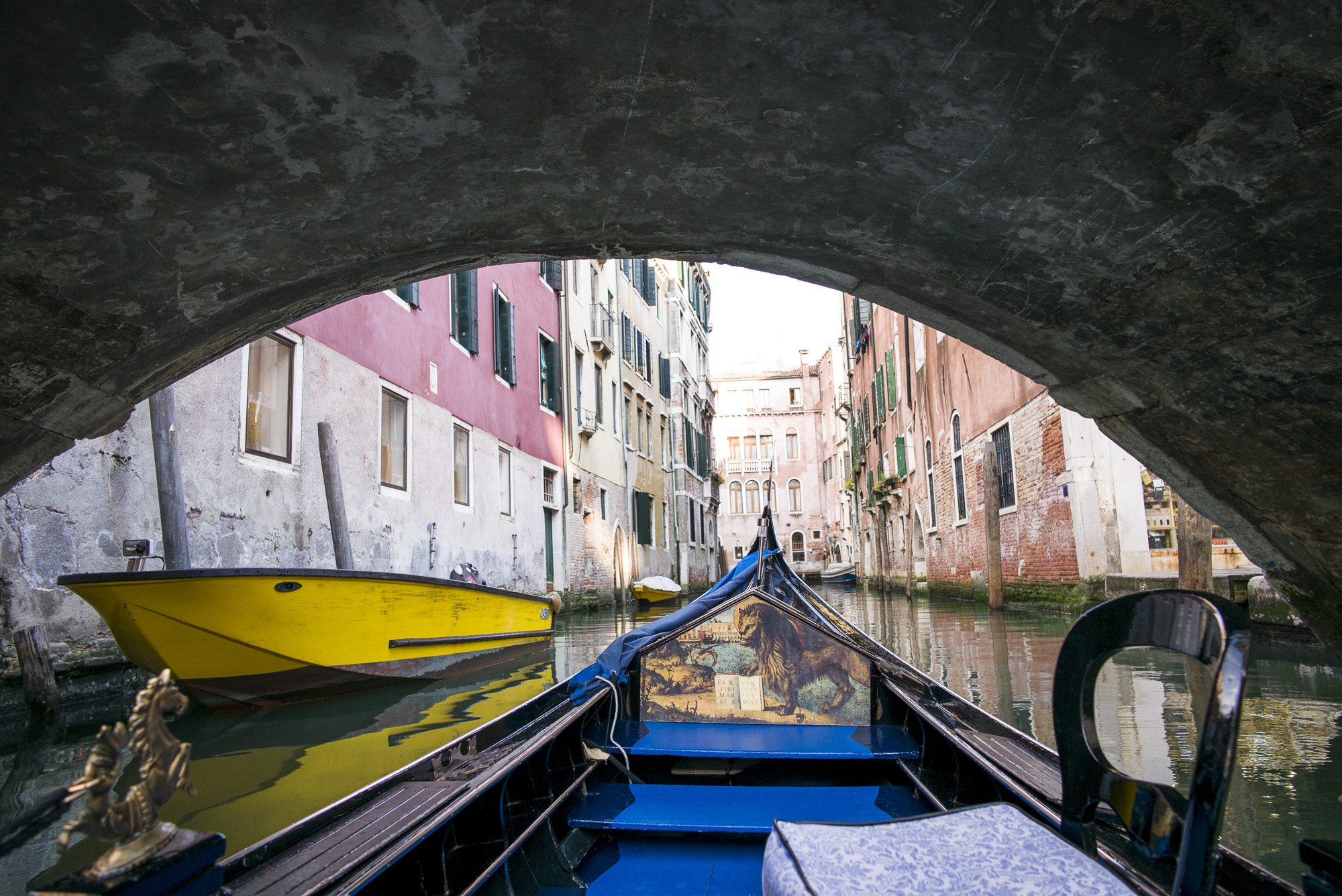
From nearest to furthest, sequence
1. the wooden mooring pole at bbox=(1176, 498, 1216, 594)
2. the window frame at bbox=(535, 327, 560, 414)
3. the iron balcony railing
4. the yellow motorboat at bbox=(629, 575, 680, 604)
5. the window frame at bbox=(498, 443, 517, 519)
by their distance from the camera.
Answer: the wooden mooring pole at bbox=(1176, 498, 1216, 594), the window frame at bbox=(498, 443, 517, 519), the window frame at bbox=(535, 327, 560, 414), the yellow motorboat at bbox=(629, 575, 680, 604), the iron balcony railing

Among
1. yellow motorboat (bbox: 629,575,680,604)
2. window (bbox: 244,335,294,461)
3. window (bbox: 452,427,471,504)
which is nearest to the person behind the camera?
window (bbox: 244,335,294,461)

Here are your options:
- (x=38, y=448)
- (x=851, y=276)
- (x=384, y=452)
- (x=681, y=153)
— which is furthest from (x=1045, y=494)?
(x=38, y=448)

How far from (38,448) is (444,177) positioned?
57.2 inches

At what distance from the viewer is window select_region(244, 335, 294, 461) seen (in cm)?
619

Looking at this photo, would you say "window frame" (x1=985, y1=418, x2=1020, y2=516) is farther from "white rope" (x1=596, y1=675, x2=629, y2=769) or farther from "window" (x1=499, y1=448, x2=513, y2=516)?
"white rope" (x1=596, y1=675, x2=629, y2=769)

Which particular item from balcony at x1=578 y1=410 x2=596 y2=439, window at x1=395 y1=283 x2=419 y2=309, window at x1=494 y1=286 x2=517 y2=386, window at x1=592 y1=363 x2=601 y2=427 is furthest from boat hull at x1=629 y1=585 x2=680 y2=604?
window at x1=395 y1=283 x2=419 y2=309

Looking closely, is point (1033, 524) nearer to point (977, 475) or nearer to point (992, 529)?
point (992, 529)

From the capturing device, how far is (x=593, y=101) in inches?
73.5

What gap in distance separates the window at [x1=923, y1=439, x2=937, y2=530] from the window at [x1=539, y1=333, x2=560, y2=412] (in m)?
7.51

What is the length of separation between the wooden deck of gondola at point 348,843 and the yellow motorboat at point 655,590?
12954 mm

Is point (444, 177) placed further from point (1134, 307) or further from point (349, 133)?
point (1134, 307)

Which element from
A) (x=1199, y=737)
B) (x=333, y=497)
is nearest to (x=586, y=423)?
(x=333, y=497)

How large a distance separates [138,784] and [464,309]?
9010 millimetres

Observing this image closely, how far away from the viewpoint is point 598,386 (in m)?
15.5
